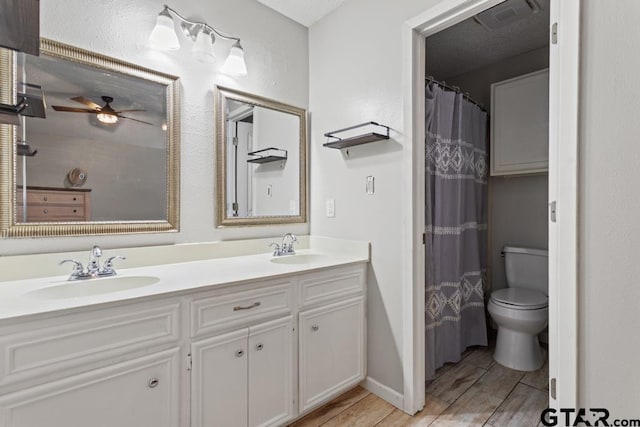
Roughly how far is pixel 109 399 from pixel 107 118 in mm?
1272

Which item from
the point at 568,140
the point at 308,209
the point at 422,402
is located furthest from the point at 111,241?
the point at 568,140

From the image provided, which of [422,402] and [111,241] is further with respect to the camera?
[422,402]

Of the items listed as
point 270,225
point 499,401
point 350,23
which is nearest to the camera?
point 499,401

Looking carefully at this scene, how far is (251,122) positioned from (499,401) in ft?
7.51

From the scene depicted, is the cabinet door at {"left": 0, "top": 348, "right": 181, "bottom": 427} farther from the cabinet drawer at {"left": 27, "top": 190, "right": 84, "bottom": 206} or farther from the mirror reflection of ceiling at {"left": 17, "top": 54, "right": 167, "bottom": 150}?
the mirror reflection of ceiling at {"left": 17, "top": 54, "right": 167, "bottom": 150}

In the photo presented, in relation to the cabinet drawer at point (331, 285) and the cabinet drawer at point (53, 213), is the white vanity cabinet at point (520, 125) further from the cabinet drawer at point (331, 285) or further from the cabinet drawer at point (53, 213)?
the cabinet drawer at point (53, 213)

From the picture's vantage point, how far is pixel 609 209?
1110mm

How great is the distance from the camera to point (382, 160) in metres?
1.84

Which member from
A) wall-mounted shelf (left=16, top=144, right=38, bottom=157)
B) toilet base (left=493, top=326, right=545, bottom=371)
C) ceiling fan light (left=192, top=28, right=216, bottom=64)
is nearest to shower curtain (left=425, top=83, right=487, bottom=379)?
toilet base (left=493, top=326, right=545, bottom=371)

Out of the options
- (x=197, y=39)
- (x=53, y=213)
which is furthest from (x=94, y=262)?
(x=197, y=39)

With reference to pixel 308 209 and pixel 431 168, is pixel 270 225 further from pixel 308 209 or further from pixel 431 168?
pixel 431 168

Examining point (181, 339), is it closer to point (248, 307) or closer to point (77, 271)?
point (248, 307)

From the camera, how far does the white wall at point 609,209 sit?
3.51 ft

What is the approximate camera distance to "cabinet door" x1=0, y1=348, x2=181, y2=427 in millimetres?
950
